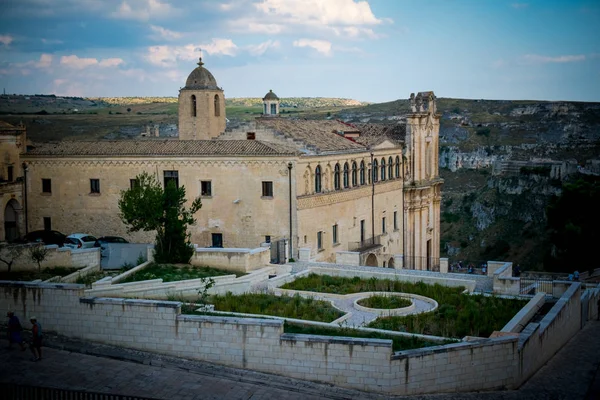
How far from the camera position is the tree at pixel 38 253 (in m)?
26.6

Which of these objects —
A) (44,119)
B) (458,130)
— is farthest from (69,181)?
(458,130)

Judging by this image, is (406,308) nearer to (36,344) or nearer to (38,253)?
(36,344)

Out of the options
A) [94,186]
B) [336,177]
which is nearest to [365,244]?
[336,177]

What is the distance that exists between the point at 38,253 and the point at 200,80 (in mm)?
17419

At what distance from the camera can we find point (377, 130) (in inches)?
1937

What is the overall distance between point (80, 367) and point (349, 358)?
7067mm

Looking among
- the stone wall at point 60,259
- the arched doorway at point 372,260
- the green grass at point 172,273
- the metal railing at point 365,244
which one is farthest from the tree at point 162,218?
the arched doorway at point 372,260

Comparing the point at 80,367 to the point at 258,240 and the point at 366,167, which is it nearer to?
the point at 258,240

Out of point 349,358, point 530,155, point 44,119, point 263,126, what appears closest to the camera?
point 349,358

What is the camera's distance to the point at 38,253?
87.5 ft

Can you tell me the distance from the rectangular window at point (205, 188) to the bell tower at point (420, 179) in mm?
15151

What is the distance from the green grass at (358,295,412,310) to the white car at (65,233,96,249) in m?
15.2

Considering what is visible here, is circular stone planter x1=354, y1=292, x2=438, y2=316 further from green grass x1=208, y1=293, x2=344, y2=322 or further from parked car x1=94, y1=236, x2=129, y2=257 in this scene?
parked car x1=94, y1=236, x2=129, y2=257

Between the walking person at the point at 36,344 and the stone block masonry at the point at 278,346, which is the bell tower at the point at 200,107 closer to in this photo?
the stone block masonry at the point at 278,346
